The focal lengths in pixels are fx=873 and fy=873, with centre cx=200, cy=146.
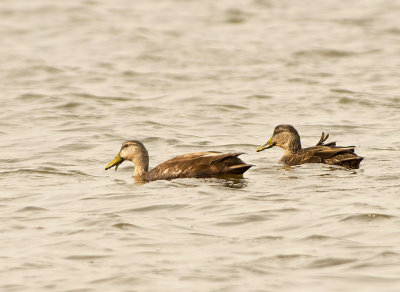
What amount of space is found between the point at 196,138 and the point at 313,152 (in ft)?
11.5

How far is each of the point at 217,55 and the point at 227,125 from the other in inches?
305

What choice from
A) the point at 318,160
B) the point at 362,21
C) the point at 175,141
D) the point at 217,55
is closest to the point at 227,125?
the point at 175,141

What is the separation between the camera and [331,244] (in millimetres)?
9172

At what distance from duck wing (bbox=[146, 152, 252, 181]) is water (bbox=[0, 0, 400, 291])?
18 centimetres

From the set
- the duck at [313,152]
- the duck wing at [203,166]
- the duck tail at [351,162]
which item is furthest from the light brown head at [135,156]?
the duck tail at [351,162]

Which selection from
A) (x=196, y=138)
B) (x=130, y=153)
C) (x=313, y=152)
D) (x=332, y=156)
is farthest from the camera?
(x=196, y=138)

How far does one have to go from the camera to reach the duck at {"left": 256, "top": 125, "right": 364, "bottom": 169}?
1334 cm

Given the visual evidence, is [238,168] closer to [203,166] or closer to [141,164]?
[203,166]

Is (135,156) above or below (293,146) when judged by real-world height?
below

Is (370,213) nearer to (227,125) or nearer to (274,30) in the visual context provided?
(227,125)

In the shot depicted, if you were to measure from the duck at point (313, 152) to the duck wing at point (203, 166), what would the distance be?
1.76m

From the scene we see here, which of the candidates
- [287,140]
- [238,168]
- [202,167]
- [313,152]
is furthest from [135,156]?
[313,152]

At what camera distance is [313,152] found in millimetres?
13859

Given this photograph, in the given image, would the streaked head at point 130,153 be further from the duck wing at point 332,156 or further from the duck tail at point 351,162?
the duck tail at point 351,162
